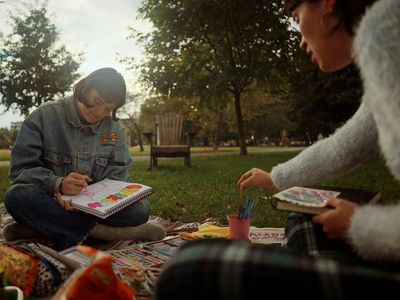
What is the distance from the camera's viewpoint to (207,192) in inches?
198

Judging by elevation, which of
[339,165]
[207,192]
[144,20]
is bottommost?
[207,192]

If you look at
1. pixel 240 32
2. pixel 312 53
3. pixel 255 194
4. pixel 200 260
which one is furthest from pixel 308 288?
pixel 240 32

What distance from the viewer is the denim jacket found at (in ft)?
8.31

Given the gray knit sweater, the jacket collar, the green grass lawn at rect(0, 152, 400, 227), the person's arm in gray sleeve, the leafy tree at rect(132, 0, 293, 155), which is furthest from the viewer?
the leafy tree at rect(132, 0, 293, 155)

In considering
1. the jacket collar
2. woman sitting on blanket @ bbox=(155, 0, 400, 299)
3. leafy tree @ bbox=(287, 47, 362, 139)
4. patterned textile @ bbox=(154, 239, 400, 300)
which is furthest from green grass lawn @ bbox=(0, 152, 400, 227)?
leafy tree @ bbox=(287, 47, 362, 139)

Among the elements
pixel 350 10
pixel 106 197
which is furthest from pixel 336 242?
pixel 106 197

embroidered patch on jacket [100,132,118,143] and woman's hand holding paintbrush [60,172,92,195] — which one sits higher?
embroidered patch on jacket [100,132,118,143]

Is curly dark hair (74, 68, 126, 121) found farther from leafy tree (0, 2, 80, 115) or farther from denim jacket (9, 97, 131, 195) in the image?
leafy tree (0, 2, 80, 115)

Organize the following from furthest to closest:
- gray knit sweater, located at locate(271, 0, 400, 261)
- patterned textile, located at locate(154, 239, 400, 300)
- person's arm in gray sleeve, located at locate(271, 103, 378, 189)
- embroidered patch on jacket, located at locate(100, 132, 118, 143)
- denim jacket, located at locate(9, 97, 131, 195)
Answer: embroidered patch on jacket, located at locate(100, 132, 118, 143), denim jacket, located at locate(9, 97, 131, 195), person's arm in gray sleeve, located at locate(271, 103, 378, 189), gray knit sweater, located at locate(271, 0, 400, 261), patterned textile, located at locate(154, 239, 400, 300)

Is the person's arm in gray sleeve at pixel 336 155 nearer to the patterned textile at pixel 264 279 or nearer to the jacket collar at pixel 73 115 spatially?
the patterned textile at pixel 264 279

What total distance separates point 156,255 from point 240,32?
41.7ft

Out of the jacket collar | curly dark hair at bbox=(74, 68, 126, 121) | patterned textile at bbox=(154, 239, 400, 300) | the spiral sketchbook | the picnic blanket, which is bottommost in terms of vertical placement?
the picnic blanket

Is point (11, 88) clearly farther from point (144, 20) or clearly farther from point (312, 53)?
point (312, 53)

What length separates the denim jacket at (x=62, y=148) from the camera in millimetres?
2533
